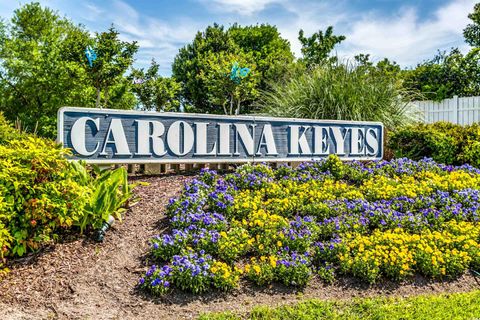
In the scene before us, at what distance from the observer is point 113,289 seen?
135 inches

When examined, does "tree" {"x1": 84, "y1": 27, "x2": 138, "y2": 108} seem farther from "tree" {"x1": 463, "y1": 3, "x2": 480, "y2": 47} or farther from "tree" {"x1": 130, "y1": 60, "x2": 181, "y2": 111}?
"tree" {"x1": 463, "y1": 3, "x2": 480, "y2": 47}

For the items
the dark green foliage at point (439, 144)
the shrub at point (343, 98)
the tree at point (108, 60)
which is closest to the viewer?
the dark green foliage at point (439, 144)

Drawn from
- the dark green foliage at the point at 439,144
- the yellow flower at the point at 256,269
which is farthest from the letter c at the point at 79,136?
the dark green foliage at the point at 439,144

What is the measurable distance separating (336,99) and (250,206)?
4.59 meters

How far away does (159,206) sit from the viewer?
5.00 metres

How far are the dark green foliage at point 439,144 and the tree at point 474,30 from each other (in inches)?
609

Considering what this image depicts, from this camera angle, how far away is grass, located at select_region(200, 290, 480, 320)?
3148 mm

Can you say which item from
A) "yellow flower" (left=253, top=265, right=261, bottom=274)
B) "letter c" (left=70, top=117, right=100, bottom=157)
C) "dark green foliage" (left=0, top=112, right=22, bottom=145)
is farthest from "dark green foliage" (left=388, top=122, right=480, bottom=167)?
"dark green foliage" (left=0, top=112, right=22, bottom=145)

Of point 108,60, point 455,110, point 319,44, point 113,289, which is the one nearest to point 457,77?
point 455,110

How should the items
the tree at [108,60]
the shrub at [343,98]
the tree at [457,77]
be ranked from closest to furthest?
the shrub at [343,98] → the tree at [108,60] → the tree at [457,77]

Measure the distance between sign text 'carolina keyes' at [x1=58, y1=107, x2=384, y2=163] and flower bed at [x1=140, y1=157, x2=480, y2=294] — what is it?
0.59 m

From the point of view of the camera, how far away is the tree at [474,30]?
20.6 metres

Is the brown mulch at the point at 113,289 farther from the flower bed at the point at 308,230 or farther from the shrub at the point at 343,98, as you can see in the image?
the shrub at the point at 343,98

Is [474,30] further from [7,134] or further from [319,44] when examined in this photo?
[7,134]
